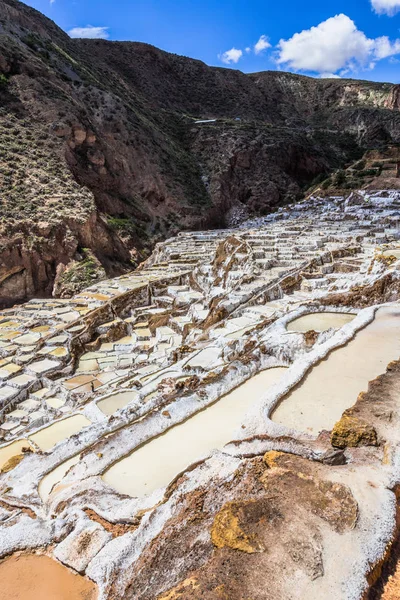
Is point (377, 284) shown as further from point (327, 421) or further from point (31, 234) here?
point (31, 234)

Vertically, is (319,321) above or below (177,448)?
above

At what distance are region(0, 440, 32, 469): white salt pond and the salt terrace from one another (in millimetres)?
31

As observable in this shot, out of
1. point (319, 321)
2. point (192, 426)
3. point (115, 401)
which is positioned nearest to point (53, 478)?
point (192, 426)

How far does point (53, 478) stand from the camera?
3.94m

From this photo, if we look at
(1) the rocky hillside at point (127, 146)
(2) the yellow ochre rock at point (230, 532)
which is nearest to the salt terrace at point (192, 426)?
(2) the yellow ochre rock at point (230, 532)

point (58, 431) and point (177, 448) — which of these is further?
point (58, 431)

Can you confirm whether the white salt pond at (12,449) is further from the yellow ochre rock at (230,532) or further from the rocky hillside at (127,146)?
the rocky hillside at (127,146)

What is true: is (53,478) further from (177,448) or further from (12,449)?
(12,449)

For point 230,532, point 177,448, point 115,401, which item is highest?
point 230,532

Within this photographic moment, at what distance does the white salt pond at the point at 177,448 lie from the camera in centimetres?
344

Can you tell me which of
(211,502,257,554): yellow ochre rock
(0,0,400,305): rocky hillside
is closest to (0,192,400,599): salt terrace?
(211,502,257,554): yellow ochre rock

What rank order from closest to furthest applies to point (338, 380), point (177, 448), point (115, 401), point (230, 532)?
point (230, 532) → point (177, 448) → point (338, 380) → point (115, 401)

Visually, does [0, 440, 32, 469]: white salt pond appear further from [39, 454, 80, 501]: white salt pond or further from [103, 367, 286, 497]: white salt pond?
[103, 367, 286, 497]: white salt pond

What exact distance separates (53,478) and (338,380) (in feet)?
10.2
